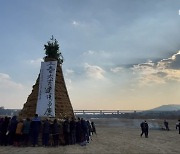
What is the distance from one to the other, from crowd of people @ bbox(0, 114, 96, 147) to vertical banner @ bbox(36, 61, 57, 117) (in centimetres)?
170

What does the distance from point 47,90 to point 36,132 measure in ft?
12.1

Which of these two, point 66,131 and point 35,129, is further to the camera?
point 66,131

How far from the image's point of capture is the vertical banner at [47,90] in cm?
1697

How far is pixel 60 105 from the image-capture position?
59.2 feet

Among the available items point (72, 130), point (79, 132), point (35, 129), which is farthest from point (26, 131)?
point (79, 132)

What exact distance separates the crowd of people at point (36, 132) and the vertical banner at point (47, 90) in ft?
5.59

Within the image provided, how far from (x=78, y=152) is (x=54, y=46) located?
1005cm

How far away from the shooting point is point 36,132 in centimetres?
1450

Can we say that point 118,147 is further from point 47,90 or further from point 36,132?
point 47,90

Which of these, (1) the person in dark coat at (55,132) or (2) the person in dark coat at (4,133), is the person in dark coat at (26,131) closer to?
(2) the person in dark coat at (4,133)

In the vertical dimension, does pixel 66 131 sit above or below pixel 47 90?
below

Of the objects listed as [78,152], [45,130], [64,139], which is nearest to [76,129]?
[64,139]

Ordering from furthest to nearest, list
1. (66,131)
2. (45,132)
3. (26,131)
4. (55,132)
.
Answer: (66,131) < (55,132) < (45,132) < (26,131)

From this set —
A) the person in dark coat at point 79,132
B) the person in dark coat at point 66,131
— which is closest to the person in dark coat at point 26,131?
the person in dark coat at point 66,131
